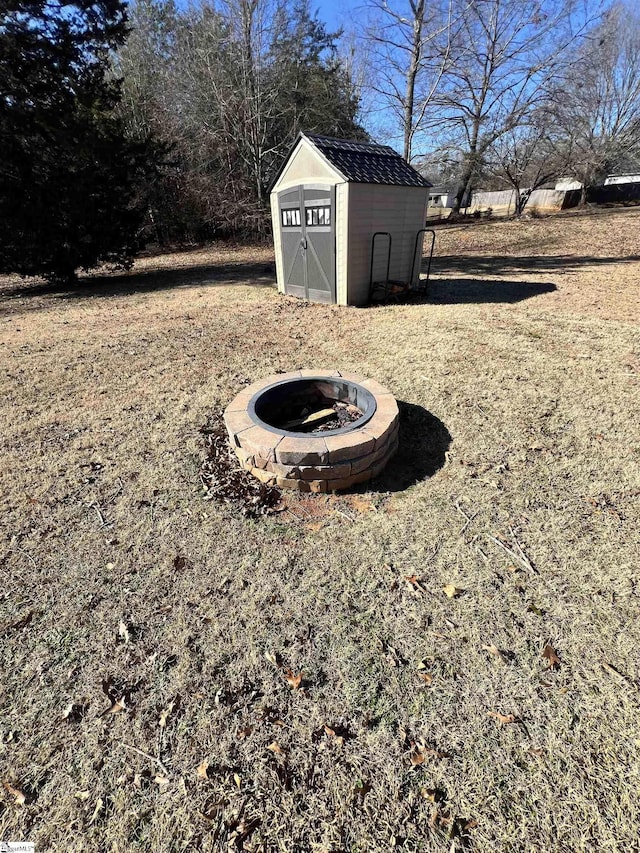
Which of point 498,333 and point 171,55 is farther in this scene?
point 171,55

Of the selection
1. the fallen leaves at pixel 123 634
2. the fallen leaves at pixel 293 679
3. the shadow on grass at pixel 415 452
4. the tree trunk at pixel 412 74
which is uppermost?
the tree trunk at pixel 412 74

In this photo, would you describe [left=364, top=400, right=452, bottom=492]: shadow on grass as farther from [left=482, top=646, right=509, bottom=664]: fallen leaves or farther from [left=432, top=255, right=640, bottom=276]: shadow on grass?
[left=432, top=255, right=640, bottom=276]: shadow on grass

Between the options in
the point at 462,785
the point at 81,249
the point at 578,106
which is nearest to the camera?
the point at 462,785

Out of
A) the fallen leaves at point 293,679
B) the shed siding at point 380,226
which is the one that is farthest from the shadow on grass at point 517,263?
the fallen leaves at point 293,679

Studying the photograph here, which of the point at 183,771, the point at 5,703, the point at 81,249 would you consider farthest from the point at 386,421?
the point at 81,249

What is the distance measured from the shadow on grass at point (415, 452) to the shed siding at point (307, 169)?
506cm

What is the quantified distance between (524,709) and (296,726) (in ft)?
2.97

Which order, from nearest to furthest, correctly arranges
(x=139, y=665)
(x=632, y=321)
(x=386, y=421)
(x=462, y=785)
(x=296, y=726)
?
(x=462, y=785) → (x=296, y=726) → (x=139, y=665) → (x=386, y=421) → (x=632, y=321)

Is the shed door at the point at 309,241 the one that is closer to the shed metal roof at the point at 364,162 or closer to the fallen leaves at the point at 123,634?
the shed metal roof at the point at 364,162

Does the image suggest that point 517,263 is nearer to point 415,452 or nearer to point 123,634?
point 415,452

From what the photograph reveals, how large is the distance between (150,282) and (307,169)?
5839 millimetres

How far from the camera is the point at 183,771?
145 cm

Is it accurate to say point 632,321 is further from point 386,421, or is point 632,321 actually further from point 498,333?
point 386,421

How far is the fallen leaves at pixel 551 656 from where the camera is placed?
5.80ft
